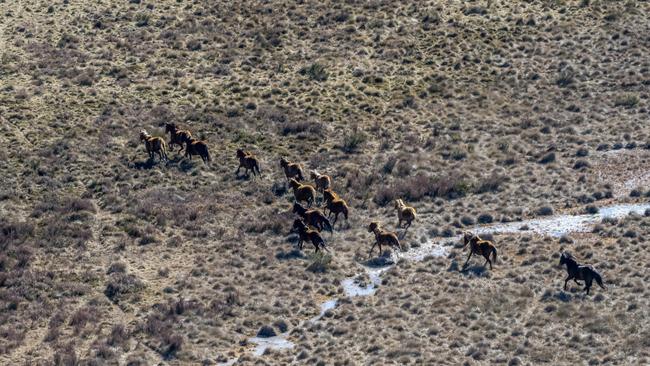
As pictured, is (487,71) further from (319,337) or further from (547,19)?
(319,337)

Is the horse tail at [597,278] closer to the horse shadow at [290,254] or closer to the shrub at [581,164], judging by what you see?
the horse shadow at [290,254]

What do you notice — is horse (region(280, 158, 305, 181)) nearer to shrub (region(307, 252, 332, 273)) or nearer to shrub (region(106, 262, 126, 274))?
shrub (region(307, 252, 332, 273))

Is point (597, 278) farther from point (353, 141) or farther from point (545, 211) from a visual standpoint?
point (353, 141)

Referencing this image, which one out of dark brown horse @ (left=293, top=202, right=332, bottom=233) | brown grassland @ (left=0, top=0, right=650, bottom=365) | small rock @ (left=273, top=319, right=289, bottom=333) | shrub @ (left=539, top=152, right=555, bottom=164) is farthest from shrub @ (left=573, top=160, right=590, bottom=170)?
small rock @ (left=273, top=319, right=289, bottom=333)

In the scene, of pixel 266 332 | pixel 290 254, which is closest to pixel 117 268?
pixel 290 254

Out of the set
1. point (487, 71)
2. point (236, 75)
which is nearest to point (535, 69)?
point (487, 71)

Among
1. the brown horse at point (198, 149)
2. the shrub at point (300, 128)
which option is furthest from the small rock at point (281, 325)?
the shrub at point (300, 128)

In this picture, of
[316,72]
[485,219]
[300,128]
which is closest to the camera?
[485,219]

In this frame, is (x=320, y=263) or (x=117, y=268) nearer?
(x=117, y=268)
